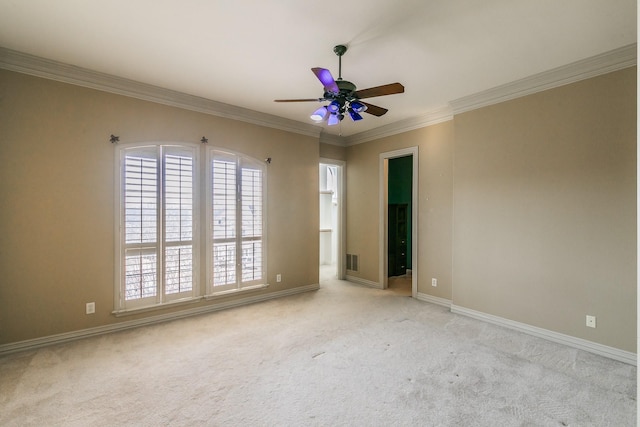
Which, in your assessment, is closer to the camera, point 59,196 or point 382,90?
point 382,90

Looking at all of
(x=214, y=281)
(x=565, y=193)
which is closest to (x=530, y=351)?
(x=565, y=193)

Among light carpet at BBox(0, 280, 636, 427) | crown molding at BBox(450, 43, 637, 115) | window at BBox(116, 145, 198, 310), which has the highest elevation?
crown molding at BBox(450, 43, 637, 115)

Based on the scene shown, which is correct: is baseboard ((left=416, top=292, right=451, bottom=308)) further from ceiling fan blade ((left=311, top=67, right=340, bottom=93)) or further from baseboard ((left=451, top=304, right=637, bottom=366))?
ceiling fan blade ((left=311, top=67, right=340, bottom=93))

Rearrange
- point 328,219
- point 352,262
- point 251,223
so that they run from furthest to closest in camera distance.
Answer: point 328,219, point 352,262, point 251,223

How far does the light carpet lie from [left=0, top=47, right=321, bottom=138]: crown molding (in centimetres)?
287

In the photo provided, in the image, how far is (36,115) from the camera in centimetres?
298

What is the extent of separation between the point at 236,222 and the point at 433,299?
3.32m

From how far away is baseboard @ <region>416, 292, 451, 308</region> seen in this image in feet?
14.3

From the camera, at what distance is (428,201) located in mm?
4633

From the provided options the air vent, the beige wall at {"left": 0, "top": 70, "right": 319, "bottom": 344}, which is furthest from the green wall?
the beige wall at {"left": 0, "top": 70, "right": 319, "bottom": 344}

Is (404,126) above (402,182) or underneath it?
above

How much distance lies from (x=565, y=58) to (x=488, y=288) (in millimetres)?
2713

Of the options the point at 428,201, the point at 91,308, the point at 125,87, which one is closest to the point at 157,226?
the point at 91,308

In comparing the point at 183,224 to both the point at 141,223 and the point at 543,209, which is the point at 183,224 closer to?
the point at 141,223
